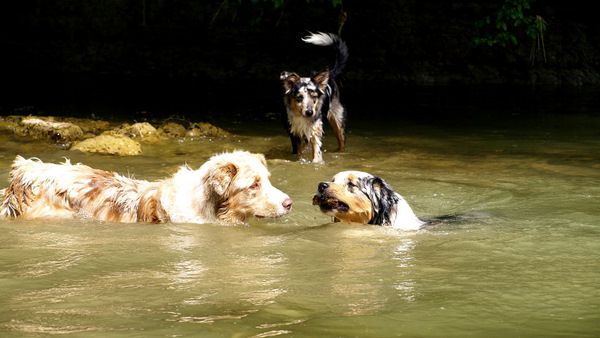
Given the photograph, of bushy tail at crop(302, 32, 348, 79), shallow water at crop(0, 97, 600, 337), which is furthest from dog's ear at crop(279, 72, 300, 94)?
shallow water at crop(0, 97, 600, 337)

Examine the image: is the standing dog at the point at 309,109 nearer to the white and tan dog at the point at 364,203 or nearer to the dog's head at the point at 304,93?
the dog's head at the point at 304,93

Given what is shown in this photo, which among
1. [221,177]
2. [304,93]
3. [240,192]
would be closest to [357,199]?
[240,192]

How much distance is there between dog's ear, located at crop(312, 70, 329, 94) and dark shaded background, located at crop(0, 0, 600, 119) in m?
4.92

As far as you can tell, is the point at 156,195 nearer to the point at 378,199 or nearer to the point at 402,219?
the point at 378,199

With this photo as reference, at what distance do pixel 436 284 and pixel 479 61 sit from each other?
15203 mm

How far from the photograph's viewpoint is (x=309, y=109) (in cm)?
1091

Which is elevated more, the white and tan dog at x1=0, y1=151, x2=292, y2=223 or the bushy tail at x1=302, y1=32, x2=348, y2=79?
the bushy tail at x1=302, y1=32, x2=348, y2=79

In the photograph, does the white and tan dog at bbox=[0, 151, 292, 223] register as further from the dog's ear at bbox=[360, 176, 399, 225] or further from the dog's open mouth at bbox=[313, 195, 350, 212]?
the dog's ear at bbox=[360, 176, 399, 225]

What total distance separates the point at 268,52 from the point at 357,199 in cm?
1374

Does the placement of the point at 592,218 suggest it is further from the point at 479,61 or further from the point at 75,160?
the point at 479,61

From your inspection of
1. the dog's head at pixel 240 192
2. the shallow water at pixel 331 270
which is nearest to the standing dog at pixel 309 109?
the shallow water at pixel 331 270

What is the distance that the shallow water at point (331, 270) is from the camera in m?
3.80

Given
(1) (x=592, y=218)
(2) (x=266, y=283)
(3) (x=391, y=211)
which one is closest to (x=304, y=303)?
(2) (x=266, y=283)

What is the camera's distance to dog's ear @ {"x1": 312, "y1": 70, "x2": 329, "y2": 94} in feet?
36.5
